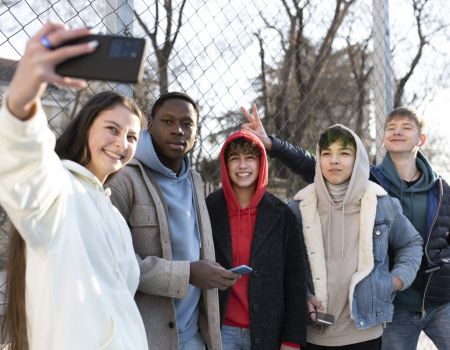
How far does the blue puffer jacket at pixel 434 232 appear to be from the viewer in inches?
109

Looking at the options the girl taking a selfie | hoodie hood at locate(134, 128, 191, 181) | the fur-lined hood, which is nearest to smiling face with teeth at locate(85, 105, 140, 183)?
the girl taking a selfie

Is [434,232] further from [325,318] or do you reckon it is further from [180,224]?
[180,224]

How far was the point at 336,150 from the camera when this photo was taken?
8.49 ft

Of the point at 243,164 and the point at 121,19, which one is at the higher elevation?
the point at 121,19

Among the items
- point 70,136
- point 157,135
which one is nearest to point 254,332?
point 157,135

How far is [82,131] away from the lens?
160 centimetres

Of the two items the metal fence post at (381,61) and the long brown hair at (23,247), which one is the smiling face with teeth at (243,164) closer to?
the long brown hair at (23,247)

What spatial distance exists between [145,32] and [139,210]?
109 centimetres

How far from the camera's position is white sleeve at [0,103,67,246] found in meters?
1.08

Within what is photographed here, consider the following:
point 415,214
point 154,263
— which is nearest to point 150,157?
point 154,263

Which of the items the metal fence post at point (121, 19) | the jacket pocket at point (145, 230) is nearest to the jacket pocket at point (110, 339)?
the jacket pocket at point (145, 230)

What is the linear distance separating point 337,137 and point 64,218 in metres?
1.62

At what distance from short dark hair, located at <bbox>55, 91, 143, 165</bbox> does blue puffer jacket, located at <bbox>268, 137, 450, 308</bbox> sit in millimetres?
1228

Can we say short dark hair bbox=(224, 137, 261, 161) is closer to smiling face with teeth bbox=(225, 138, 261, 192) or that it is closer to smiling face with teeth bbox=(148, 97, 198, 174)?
smiling face with teeth bbox=(225, 138, 261, 192)
